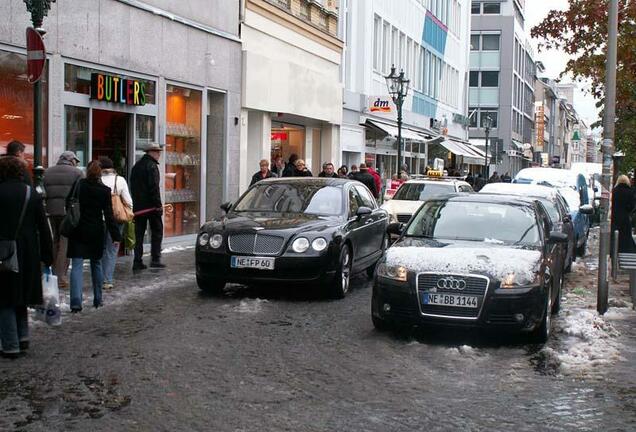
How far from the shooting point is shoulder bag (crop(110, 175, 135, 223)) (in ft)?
37.2

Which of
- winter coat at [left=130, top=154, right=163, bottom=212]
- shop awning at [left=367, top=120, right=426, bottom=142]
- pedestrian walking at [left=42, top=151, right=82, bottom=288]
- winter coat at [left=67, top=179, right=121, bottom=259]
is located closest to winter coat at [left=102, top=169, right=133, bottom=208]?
pedestrian walking at [left=42, top=151, right=82, bottom=288]

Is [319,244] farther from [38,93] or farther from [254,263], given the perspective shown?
[38,93]

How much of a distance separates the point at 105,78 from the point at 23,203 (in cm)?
822

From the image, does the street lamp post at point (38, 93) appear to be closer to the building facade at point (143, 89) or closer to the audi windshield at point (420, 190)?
the building facade at point (143, 89)

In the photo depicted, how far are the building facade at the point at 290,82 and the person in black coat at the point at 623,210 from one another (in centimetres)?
911

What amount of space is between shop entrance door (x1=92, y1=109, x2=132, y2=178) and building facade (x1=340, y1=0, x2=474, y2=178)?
28.8 ft

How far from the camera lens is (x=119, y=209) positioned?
11352 millimetres

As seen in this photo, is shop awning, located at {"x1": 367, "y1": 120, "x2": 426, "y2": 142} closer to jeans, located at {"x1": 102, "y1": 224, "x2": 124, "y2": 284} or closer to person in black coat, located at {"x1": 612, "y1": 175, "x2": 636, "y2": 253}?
person in black coat, located at {"x1": 612, "y1": 175, "x2": 636, "y2": 253}

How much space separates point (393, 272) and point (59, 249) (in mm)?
4836

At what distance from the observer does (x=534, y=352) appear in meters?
8.29

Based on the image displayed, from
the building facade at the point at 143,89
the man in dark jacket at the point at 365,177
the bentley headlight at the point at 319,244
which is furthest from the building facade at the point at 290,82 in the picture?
the bentley headlight at the point at 319,244

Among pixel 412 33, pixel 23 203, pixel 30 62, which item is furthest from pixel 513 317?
pixel 412 33

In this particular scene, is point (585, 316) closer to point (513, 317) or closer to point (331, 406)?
point (513, 317)

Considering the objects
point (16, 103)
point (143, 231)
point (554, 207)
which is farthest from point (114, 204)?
point (554, 207)
